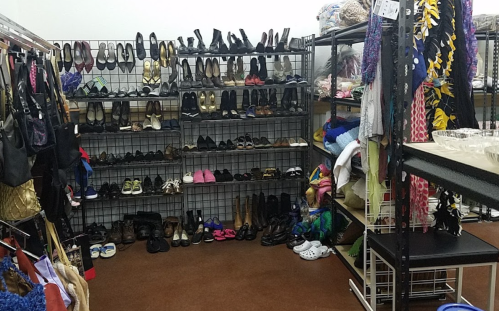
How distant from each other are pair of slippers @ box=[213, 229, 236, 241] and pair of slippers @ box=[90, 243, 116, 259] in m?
0.93

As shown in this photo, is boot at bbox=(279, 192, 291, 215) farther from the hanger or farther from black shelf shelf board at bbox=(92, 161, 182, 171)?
the hanger

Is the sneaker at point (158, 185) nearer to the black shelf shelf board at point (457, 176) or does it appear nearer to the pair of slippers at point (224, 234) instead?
the pair of slippers at point (224, 234)

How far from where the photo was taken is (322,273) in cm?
341

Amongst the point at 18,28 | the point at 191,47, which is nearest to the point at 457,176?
the point at 18,28

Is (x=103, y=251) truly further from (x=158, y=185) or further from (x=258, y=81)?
(x=258, y=81)

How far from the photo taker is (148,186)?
4363 mm

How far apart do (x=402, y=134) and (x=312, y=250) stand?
2050 mm

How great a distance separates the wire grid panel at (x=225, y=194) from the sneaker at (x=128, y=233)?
659 millimetres

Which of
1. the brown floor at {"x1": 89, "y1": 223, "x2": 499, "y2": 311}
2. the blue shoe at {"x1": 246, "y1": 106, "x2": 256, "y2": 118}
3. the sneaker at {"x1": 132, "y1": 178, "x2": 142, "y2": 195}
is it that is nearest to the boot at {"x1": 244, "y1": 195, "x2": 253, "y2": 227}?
the brown floor at {"x1": 89, "y1": 223, "x2": 499, "y2": 311}

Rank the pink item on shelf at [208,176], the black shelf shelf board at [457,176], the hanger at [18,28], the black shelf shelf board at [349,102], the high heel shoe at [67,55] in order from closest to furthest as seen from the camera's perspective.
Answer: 1. the black shelf shelf board at [457,176]
2. the hanger at [18,28]
3. the black shelf shelf board at [349,102]
4. the high heel shoe at [67,55]
5. the pink item on shelf at [208,176]

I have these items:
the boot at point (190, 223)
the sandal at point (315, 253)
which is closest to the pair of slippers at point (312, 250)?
the sandal at point (315, 253)

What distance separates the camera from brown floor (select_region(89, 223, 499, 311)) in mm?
2973

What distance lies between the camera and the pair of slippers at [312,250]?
12.0ft

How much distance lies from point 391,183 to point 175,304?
1.62m
